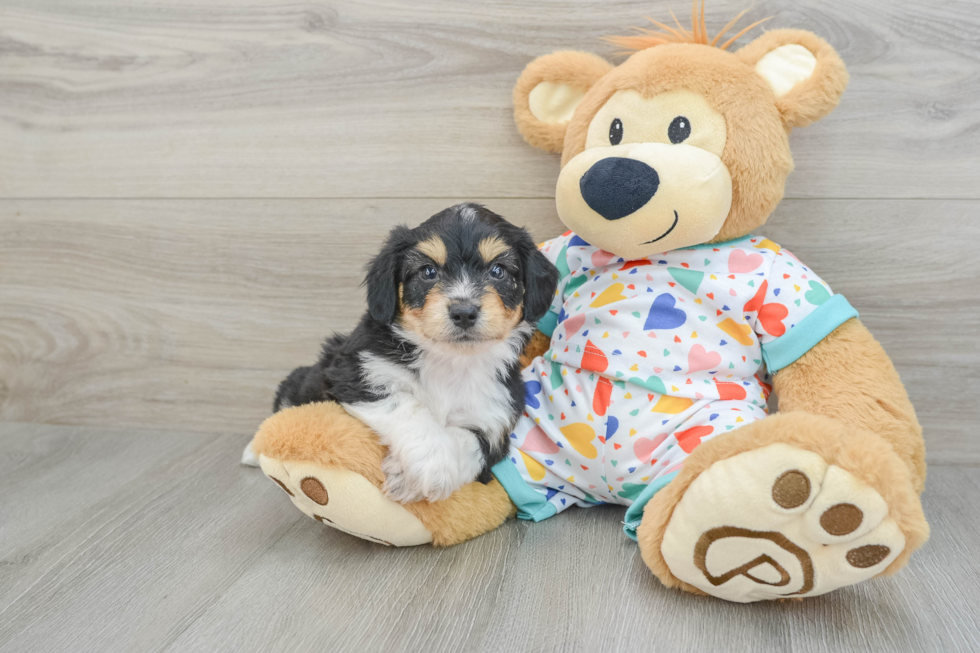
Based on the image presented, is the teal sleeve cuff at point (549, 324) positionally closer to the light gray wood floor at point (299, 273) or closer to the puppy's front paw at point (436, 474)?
the light gray wood floor at point (299, 273)

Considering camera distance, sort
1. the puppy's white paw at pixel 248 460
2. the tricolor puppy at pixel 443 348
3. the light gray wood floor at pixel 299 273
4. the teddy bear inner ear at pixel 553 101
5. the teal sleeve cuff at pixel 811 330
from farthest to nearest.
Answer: the puppy's white paw at pixel 248 460 < the teddy bear inner ear at pixel 553 101 < the teal sleeve cuff at pixel 811 330 < the tricolor puppy at pixel 443 348 < the light gray wood floor at pixel 299 273

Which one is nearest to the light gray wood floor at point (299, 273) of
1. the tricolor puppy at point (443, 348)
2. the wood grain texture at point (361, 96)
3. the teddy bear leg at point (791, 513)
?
the wood grain texture at point (361, 96)

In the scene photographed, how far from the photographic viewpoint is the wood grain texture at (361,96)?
1.82m

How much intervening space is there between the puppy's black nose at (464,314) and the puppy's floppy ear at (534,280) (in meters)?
0.21

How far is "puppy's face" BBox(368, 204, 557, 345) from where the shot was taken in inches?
54.1

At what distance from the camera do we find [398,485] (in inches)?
57.1

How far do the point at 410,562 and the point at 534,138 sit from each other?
42.9 inches

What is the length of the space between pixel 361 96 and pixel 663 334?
1.14 meters

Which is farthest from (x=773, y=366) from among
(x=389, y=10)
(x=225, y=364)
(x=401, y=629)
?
(x=225, y=364)

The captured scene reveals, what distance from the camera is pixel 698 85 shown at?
1.52 m

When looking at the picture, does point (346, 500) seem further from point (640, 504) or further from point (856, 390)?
point (856, 390)

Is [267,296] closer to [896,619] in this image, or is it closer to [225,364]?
[225,364]

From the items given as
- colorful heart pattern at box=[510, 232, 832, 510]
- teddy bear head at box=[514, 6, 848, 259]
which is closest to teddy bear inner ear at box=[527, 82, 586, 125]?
teddy bear head at box=[514, 6, 848, 259]

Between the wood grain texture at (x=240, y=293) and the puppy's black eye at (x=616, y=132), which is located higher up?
the puppy's black eye at (x=616, y=132)
